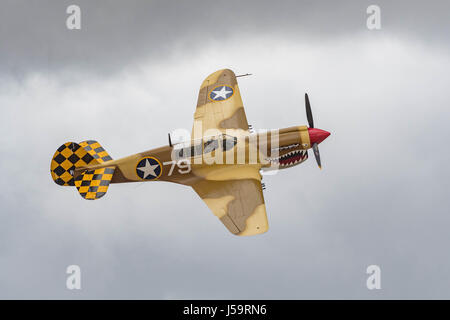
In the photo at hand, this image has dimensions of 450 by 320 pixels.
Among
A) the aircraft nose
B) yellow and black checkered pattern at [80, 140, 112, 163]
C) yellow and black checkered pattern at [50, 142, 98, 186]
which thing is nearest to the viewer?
the aircraft nose

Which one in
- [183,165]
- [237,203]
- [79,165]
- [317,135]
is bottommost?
[237,203]

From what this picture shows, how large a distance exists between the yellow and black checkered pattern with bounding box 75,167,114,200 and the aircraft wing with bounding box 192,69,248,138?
300 cm

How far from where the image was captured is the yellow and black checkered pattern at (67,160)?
1980cm

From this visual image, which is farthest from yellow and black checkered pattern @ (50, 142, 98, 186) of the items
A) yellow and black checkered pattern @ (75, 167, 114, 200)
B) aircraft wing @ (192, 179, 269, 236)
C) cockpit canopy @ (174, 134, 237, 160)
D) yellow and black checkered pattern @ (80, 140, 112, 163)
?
aircraft wing @ (192, 179, 269, 236)

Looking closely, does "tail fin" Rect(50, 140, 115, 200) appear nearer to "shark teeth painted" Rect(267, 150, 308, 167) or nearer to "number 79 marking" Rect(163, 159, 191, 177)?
"number 79 marking" Rect(163, 159, 191, 177)

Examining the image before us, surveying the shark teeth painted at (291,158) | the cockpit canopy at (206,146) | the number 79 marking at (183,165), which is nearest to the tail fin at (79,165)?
the number 79 marking at (183,165)

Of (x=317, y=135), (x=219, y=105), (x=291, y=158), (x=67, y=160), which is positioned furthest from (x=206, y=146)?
(x=67, y=160)

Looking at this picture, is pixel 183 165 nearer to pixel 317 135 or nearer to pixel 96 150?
pixel 96 150

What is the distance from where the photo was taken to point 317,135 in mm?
19531

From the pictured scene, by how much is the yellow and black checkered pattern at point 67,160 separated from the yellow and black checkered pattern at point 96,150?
0.70ft

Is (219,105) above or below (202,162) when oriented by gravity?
above

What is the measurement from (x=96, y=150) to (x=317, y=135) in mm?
6589

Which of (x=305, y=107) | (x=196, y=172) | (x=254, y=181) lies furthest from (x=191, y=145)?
(x=305, y=107)

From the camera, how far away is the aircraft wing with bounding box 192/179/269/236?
17.8 meters
